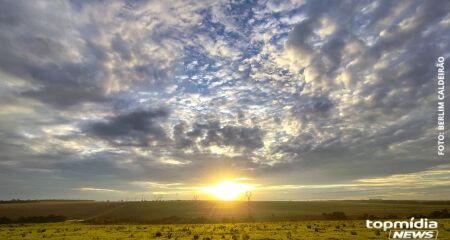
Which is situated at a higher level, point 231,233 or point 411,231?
point 411,231

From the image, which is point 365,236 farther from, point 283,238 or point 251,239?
point 251,239

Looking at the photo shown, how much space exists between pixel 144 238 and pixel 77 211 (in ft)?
500

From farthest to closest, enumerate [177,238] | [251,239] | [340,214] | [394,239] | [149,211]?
[149,211]
[340,214]
[177,238]
[251,239]
[394,239]

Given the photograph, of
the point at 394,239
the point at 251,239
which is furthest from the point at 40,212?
the point at 394,239

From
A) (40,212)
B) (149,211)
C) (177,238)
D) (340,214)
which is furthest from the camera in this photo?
(149,211)

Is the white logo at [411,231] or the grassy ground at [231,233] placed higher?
the white logo at [411,231]

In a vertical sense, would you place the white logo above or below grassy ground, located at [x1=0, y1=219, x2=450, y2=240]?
above

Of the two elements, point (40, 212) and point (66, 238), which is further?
point (40, 212)

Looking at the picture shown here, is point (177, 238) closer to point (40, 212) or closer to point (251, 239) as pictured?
point (251, 239)

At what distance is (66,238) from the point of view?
175 feet

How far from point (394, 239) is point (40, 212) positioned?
173 meters

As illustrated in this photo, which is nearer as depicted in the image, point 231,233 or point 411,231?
point 411,231

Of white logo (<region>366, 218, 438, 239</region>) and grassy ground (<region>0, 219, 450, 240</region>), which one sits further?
grassy ground (<region>0, 219, 450, 240</region>)

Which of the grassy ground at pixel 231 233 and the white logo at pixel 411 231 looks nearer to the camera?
the white logo at pixel 411 231
